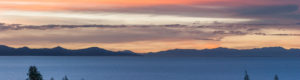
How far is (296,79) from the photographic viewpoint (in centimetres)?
19912

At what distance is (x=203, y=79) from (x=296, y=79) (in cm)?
3592

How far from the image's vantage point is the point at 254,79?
198250 millimetres

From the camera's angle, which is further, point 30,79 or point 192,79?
point 192,79

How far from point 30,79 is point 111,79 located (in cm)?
17100

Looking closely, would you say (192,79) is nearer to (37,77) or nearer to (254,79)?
(254,79)

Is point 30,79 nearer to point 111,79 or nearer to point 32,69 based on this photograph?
point 32,69

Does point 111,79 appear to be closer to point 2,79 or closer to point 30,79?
point 2,79

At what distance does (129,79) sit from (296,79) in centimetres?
6389

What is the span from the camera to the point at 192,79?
19900 centimetres

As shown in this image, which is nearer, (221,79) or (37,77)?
(37,77)

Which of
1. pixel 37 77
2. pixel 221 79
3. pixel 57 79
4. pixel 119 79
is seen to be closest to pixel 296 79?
pixel 221 79

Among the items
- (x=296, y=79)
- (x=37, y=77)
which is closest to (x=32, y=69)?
(x=37, y=77)

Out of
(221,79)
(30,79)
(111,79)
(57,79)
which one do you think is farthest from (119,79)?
(30,79)

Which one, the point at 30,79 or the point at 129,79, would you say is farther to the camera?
the point at 129,79
